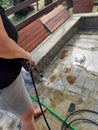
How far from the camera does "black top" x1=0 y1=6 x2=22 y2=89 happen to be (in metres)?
1.15

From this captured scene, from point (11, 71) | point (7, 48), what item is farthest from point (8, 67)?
point (7, 48)

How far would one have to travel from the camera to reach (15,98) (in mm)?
1332

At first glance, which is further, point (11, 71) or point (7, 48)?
point (11, 71)

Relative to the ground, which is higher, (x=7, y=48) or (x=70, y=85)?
(x=7, y=48)

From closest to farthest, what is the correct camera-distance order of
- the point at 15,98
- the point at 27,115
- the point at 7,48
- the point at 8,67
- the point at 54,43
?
the point at 7,48 < the point at 8,67 < the point at 15,98 < the point at 27,115 < the point at 54,43

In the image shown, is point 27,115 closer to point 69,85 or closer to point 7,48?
point 7,48

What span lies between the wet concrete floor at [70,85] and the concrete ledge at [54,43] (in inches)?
4.4

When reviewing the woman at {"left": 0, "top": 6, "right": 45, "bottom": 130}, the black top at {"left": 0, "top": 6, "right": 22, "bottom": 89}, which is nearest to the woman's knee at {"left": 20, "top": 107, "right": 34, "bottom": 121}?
the woman at {"left": 0, "top": 6, "right": 45, "bottom": 130}

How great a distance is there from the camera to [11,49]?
1089mm

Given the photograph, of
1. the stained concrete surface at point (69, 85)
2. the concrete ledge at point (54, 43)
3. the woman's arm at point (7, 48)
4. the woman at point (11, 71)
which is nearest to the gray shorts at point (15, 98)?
the woman at point (11, 71)

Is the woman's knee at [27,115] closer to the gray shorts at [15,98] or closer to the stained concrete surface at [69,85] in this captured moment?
the gray shorts at [15,98]

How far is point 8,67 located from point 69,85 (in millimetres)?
1468

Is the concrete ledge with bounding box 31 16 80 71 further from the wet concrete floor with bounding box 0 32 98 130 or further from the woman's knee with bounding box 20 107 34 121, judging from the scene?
the woman's knee with bounding box 20 107 34 121

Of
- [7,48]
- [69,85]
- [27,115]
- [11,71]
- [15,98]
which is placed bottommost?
[69,85]
